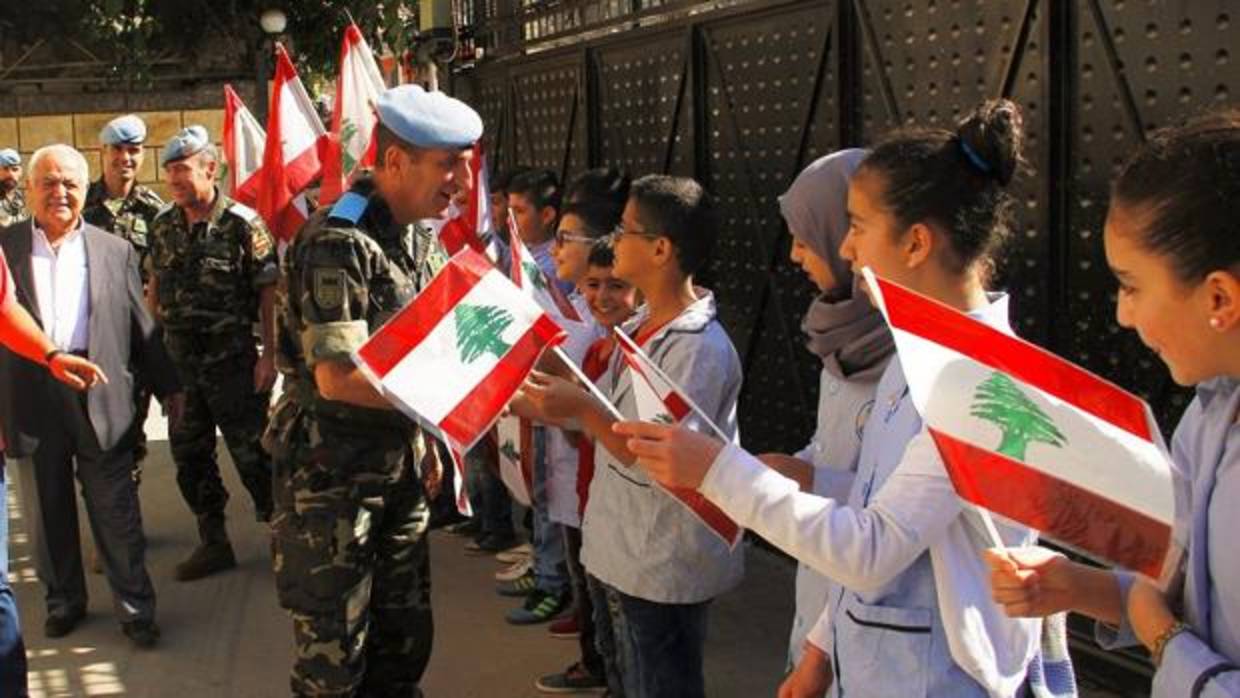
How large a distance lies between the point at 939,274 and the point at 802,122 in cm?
321

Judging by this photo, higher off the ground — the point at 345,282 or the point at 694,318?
the point at 345,282

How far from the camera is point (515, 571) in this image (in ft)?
19.2

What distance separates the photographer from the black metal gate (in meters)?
3.61

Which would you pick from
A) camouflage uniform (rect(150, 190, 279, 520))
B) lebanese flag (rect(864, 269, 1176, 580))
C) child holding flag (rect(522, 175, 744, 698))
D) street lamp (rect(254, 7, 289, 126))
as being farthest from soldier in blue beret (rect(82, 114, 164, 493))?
street lamp (rect(254, 7, 289, 126))

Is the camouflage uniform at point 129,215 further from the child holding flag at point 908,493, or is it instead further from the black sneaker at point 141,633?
the child holding flag at point 908,493

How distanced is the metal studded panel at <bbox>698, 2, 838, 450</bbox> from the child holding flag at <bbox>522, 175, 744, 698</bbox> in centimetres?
182

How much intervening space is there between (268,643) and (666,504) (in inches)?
A: 99.3

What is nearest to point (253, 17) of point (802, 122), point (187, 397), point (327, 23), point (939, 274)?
point (327, 23)

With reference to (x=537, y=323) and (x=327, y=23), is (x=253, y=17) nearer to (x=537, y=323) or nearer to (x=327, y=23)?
(x=327, y=23)

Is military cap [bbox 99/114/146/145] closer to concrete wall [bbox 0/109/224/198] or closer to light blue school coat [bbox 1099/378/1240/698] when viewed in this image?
light blue school coat [bbox 1099/378/1240/698]

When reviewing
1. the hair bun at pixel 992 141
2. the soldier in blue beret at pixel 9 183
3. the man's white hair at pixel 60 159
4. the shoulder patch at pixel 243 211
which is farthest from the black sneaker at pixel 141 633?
the soldier in blue beret at pixel 9 183

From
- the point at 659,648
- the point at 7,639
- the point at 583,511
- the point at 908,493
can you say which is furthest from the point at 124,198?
the point at 908,493

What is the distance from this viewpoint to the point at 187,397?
242 inches

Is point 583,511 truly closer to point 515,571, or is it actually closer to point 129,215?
point 515,571
